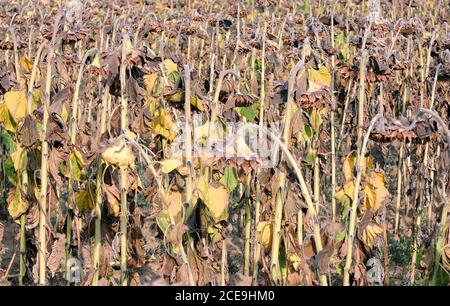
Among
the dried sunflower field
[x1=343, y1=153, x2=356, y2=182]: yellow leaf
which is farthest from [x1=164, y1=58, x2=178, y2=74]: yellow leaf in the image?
[x1=343, y1=153, x2=356, y2=182]: yellow leaf

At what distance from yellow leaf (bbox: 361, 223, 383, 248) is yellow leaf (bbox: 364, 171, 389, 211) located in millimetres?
79

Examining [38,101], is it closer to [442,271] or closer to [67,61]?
[67,61]

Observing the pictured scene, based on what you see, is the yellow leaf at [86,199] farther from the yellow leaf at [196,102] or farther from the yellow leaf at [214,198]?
the yellow leaf at [214,198]

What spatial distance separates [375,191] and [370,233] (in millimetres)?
180

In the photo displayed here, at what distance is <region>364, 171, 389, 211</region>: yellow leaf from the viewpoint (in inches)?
110

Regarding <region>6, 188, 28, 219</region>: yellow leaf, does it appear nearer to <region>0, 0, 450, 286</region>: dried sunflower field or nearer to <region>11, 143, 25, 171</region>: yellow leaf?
<region>0, 0, 450, 286</region>: dried sunflower field

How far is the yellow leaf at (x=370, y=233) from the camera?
2814 millimetres

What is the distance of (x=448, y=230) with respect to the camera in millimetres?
2195

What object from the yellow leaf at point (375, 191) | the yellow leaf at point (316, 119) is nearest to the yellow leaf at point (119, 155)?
the yellow leaf at point (375, 191)

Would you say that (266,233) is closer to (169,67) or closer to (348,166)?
(348,166)

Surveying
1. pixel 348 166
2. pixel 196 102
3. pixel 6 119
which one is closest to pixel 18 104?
pixel 6 119

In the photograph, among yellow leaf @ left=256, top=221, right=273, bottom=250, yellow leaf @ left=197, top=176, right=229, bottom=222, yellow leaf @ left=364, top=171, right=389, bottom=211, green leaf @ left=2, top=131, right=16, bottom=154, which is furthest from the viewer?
green leaf @ left=2, top=131, right=16, bottom=154
